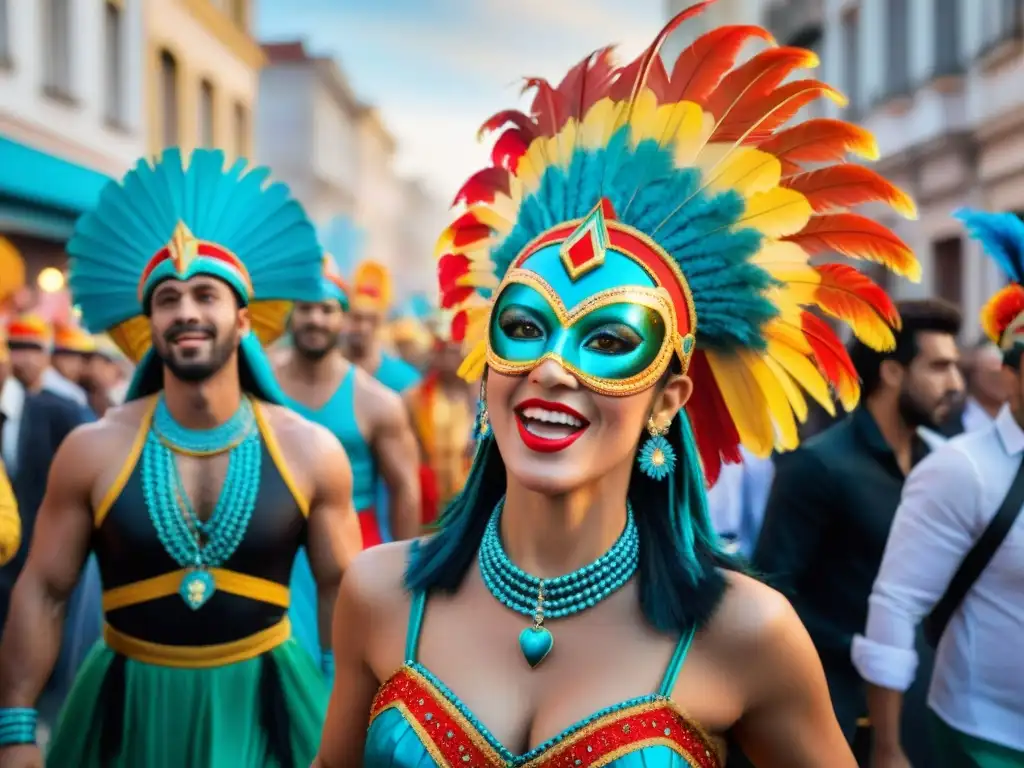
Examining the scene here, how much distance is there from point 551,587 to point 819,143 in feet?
3.31

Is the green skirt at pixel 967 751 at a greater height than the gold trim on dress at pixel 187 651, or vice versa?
the gold trim on dress at pixel 187 651

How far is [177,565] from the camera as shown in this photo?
138 inches

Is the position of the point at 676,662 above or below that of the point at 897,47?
below

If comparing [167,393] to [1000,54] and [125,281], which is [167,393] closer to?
[125,281]

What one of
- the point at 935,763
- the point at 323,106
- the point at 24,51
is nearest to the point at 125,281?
the point at 935,763

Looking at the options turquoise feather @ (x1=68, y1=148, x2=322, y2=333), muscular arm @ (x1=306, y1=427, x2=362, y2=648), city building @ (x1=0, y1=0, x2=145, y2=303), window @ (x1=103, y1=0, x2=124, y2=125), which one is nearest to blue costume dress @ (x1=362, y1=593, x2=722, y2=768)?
muscular arm @ (x1=306, y1=427, x2=362, y2=648)

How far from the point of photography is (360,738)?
2404 mm

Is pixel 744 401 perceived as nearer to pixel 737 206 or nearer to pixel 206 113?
pixel 737 206

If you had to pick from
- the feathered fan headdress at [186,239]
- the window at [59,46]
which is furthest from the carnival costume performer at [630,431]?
the window at [59,46]

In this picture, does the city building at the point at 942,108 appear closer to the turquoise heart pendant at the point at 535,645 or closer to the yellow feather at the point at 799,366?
the yellow feather at the point at 799,366

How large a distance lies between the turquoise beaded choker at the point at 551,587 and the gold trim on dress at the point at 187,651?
1557 millimetres

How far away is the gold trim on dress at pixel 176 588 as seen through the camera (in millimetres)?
3486

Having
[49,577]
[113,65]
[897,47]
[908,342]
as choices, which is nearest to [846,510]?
[908,342]

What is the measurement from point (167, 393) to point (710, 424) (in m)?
1.95
